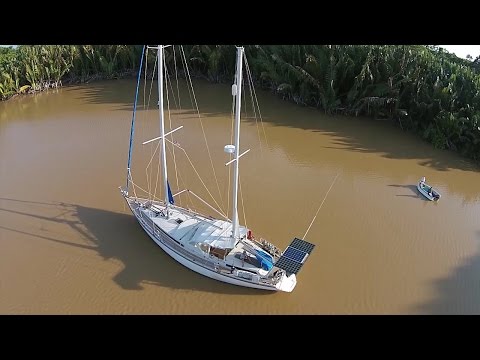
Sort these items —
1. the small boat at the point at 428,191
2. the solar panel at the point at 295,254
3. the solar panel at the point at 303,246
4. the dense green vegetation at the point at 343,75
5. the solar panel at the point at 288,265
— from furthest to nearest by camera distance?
1. the dense green vegetation at the point at 343,75
2. the small boat at the point at 428,191
3. the solar panel at the point at 303,246
4. the solar panel at the point at 295,254
5. the solar panel at the point at 288,265

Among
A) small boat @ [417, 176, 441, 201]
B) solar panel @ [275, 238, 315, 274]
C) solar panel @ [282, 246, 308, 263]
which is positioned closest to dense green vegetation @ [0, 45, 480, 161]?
small boat @ [417, 176, 441, 201]

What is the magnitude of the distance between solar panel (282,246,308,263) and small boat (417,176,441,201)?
23.4 ft

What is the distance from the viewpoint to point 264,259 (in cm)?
1163

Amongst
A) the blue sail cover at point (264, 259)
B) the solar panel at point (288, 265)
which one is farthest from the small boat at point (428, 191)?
the blue sail cover at point (264, 259)

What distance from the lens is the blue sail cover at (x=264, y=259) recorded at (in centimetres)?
1153

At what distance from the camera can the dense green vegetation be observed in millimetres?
20266

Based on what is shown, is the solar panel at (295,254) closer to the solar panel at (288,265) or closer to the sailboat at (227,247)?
the sailboat at (227,247)

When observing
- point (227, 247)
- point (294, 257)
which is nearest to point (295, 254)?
point (294, 257)

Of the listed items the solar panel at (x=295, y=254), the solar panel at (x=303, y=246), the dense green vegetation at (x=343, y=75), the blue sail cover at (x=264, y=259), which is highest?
the dense green vegetation at (x=343, y=75)

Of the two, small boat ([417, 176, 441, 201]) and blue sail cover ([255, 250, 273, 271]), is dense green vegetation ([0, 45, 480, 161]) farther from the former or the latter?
blue sail cover ([255, 250, 273, 271])

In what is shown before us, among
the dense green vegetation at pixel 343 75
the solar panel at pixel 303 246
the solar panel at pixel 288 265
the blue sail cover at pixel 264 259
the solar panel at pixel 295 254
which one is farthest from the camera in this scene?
the dense green vegetation at pixel 343 75

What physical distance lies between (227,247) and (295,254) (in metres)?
1.87
